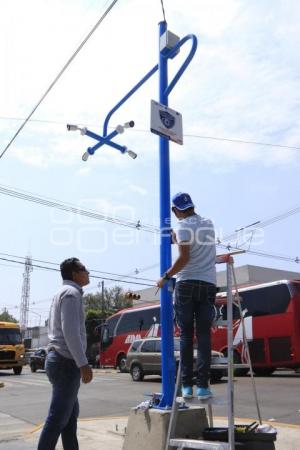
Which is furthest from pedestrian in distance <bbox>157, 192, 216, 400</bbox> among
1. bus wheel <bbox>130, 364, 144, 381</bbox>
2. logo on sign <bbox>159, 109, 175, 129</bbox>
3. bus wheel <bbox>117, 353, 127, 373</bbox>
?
bus wheel <bbox>117, 353, 127, 373</bbox>

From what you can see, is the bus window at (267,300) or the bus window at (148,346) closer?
the bus window at (267,300)

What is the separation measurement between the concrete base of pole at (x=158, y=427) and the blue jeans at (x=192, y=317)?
572 millimetres

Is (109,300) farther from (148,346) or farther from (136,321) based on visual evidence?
(148,346)

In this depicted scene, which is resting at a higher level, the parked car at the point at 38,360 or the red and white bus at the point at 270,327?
the red and white bus at the point at 270,327

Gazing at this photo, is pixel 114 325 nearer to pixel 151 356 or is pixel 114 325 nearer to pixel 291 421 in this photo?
pixel 151 356

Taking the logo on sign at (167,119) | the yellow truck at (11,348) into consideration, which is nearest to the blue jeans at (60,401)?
the logo on sign at (167,119)

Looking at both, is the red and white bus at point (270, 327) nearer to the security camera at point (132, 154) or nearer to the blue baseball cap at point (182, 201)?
the security camera at point (132, 154)

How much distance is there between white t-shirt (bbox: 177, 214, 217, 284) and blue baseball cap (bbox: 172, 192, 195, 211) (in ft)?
0.52

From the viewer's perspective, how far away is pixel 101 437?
713 centimetres

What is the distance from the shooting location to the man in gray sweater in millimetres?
4496

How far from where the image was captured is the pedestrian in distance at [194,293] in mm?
4664

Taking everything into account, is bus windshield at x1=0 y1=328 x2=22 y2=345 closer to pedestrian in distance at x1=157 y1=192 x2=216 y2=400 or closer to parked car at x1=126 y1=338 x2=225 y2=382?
parked car at x1=126 y1=338 x2=225 y2=382

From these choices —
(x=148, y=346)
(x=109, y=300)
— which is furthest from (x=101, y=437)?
(x=109, y=300)

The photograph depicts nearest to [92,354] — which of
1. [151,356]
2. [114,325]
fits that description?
[114,325]
